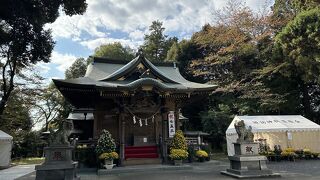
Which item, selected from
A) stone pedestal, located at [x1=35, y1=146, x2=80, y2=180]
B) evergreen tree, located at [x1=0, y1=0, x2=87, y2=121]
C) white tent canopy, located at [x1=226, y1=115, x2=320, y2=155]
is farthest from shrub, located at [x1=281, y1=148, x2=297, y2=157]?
evergreen tree, located at [x1=0, y1=0, x2=87, y2=121]

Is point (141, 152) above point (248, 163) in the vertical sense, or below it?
above

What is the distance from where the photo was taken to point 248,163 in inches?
414

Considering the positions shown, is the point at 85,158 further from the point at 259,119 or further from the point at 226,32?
the point at 226,32

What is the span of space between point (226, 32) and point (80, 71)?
23.0 metres

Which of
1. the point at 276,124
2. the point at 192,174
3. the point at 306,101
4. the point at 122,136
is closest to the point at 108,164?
the point at 122,136

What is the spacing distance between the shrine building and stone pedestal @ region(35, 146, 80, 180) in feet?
14.1

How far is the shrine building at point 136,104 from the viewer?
13.7m

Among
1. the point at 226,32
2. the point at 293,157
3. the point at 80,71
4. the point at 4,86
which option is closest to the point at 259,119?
the point at 293,157

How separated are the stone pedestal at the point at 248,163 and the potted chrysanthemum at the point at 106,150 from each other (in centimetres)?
A: 537

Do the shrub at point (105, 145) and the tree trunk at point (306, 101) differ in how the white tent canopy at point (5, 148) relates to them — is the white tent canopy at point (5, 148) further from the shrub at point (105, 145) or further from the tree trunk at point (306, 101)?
the tree trunk at point (306, 101)

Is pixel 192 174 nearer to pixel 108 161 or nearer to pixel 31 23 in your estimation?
pixel 108 161

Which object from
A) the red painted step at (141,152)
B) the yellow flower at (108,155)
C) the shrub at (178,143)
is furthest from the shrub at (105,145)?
the shrub at (178,143)

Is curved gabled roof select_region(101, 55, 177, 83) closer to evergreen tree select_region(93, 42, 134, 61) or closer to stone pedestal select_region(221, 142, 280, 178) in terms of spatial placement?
stone pedestal select_region(221, 142, 280, 178)

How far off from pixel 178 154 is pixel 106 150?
12.1ft
